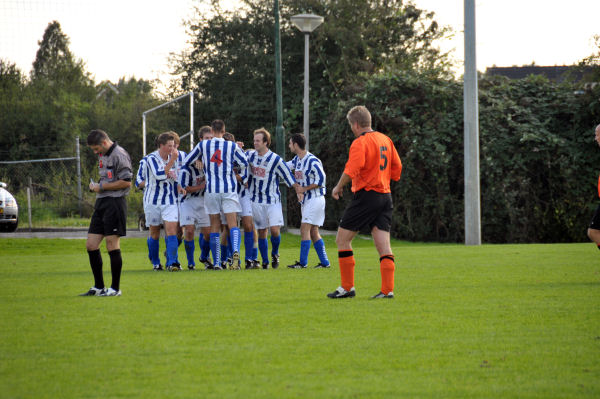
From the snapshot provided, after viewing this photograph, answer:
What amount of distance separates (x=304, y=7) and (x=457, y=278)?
21335 mm

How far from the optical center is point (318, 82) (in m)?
29.8

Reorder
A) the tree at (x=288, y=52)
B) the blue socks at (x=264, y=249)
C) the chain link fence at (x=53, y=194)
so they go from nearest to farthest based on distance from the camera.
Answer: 1. the blue socks at (x=264, y=249)
2. the chain link fence at (x=53, y=194)
3. the tree at (x=288, y=52)

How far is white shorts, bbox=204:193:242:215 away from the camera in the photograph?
12.6 metres

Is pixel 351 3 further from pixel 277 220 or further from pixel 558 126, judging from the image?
pixel 277 220

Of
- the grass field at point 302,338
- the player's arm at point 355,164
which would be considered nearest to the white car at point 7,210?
the grass field at point 302,338

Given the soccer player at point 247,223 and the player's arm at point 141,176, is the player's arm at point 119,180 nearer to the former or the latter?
the player's arm at point 141,176

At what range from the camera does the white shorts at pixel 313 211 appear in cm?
1330

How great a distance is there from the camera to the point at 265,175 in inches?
527

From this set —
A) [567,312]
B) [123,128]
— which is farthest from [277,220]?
[123,128]

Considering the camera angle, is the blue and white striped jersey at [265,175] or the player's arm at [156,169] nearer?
the player's arm at [156,169]

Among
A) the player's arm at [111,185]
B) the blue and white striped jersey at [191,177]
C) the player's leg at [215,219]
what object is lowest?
the player's leg at [215,219]

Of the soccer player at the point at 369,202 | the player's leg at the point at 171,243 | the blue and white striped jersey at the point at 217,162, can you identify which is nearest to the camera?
the soccer player at the point at 369,202

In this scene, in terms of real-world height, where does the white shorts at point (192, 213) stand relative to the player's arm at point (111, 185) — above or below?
below

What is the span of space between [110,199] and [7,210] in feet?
49.9
